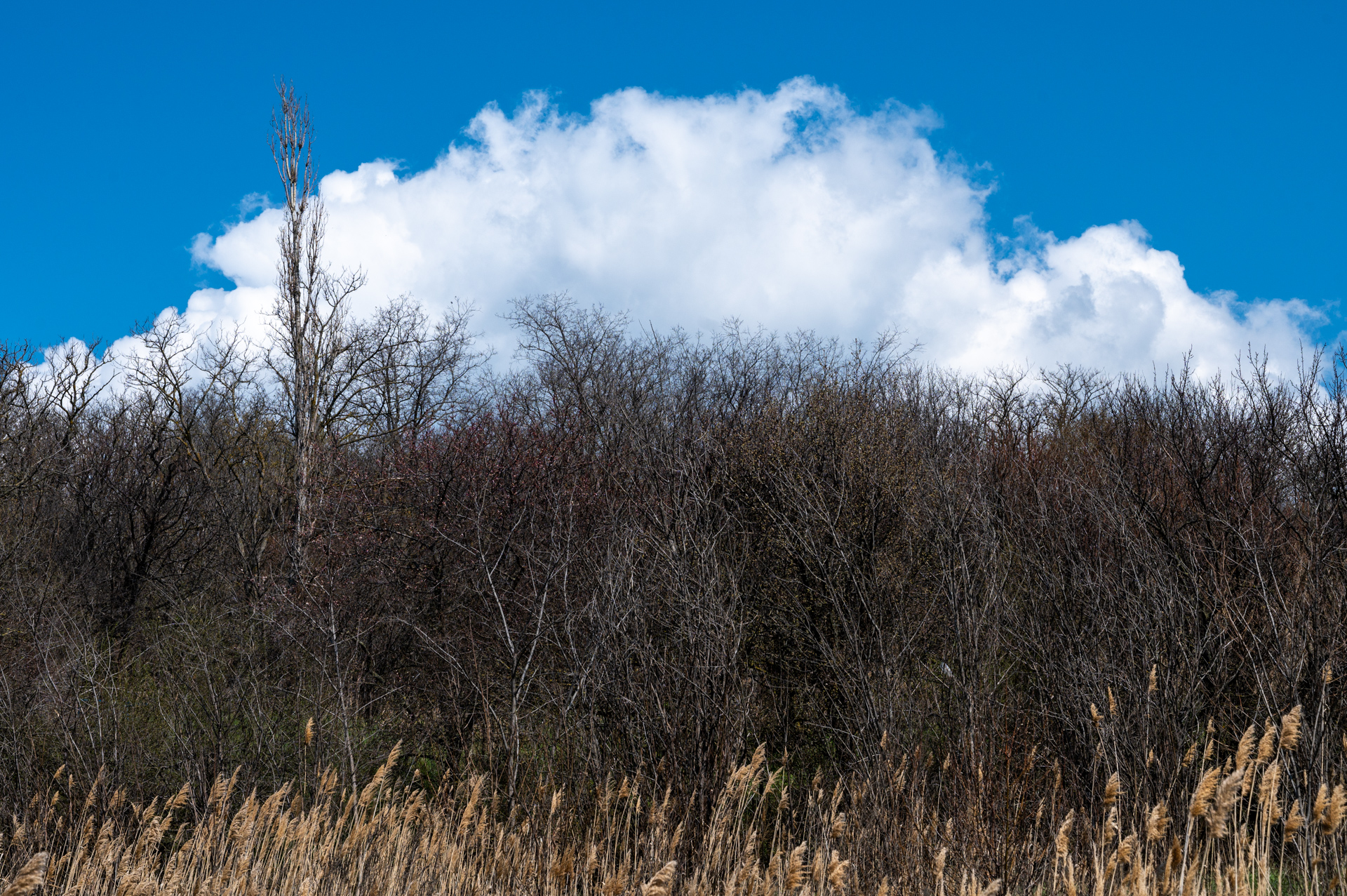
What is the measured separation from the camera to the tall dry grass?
3119mm

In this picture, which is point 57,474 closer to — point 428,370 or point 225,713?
point 225,713

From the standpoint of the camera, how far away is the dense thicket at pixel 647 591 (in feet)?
23.9

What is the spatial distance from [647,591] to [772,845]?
2.38 meters

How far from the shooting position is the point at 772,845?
6051 millimetres

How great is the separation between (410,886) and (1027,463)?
15.7 m

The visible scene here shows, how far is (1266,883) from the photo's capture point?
9.76 ft

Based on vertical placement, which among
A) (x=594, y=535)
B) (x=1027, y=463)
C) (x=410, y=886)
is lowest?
(x=410, y=886)

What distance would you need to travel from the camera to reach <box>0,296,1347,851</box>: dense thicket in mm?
7273

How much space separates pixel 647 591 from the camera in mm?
7723

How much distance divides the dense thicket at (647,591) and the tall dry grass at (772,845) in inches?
14.1

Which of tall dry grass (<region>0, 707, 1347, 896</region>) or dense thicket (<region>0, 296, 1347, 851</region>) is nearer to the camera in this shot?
tall dry grass (<region>0, 707, 1347, 896</region>)

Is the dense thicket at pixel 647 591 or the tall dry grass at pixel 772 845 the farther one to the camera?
the dense thicket at pixel 647 591

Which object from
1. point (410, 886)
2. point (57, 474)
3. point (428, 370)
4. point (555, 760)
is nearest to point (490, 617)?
point (555, 760)

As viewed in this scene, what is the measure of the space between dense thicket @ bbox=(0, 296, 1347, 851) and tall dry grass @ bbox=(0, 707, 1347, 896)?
1.17 feet
